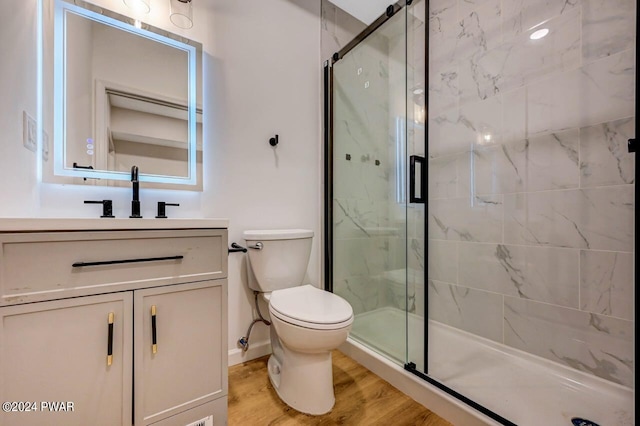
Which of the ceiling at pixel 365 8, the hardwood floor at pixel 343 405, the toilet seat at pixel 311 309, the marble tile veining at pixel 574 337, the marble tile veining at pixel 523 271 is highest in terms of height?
the ceiling at pixel 365 8

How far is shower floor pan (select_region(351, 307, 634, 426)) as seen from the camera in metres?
1.14

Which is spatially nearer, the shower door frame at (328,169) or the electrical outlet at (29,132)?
the electrical outlet at (29,132)

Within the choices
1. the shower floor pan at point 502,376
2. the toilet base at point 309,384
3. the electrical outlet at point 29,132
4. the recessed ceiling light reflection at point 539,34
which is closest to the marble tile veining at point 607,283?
the shower floor pan at point 502,376

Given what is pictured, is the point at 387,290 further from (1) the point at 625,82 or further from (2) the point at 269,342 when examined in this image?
(1) the point at 625,82

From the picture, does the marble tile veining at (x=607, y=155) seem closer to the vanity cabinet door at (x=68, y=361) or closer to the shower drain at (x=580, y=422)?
the shower drain at (x=580, y=422)

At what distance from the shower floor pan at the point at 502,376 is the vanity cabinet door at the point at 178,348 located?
0.95 m

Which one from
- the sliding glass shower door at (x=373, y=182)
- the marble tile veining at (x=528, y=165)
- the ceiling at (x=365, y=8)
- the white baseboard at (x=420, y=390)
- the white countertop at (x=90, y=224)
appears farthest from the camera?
the ceiling at (x=365, y=8)

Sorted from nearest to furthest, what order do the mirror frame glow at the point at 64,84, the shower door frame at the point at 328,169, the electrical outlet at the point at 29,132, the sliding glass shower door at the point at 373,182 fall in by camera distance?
1. the electrical outlet at the point at 29,132
2. the mirror frame glow at the point at 64,84
3. the sliding glass shower door at the point at 373,182
4. the shower door frame at the point at 328,169

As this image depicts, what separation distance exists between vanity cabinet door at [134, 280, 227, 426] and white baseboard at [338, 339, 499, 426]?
827mm

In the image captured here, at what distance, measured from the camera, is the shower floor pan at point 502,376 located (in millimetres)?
1138

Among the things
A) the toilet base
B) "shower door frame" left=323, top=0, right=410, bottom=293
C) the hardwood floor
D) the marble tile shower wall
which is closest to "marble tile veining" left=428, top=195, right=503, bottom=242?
the marble tile shower wall

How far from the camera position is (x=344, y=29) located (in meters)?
2.02

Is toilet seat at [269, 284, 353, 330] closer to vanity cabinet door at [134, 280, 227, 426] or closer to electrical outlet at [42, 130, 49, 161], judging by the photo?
vanity cabinet door at [134, 280, 227, 426]

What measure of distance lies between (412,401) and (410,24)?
202cm
